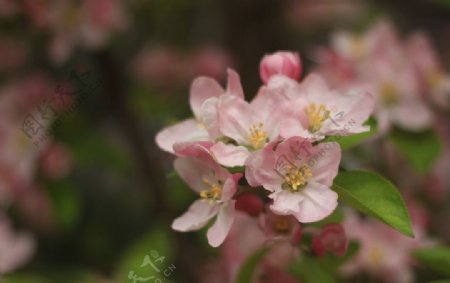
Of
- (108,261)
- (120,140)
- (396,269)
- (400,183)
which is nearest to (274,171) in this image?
(396,269)

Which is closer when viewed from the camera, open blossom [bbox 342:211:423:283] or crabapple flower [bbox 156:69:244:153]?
crabapple flower [bbox 156:69:244:153]

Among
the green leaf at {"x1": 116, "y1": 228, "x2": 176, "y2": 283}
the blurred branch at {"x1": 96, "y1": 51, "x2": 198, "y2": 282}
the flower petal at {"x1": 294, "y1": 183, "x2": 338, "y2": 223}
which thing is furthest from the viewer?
the blurred branch at {"x1": 96, "y1": 51, "x2": 198, "y2": 282}

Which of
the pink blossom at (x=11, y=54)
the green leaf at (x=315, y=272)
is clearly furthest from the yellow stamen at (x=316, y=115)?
the pink blossom at (x=11, y=54)

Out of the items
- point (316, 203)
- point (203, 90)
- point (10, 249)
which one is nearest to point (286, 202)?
point (316, 203)

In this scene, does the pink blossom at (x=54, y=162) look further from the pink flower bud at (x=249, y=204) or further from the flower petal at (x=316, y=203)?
the flower petal at (x=316, y=203)

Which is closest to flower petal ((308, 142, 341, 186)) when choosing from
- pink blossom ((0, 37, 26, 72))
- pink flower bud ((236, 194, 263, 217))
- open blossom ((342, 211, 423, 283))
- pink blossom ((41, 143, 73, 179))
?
pink flower bud ((236, 194, 263, 217))

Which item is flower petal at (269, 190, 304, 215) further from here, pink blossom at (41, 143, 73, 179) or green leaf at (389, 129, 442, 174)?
pink blossom at (41, 143, 73, 179)
